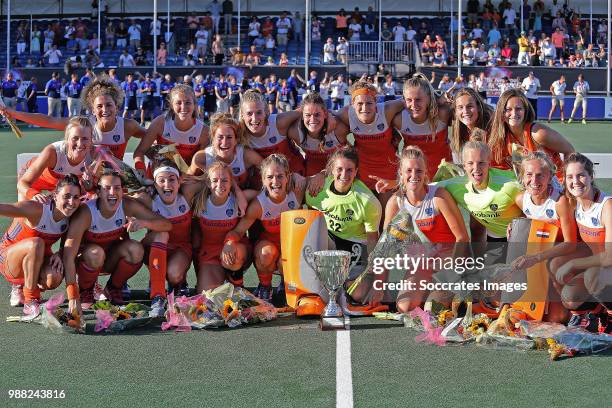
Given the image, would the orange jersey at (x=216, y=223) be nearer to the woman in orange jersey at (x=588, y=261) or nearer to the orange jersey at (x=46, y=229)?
the orange jersey at (x=46, y=229)

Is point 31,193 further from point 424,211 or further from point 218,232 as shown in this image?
point 424,211

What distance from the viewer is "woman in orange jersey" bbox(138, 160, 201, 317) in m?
5.90

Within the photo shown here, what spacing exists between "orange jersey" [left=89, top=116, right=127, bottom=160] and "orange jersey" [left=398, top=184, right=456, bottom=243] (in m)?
2.33

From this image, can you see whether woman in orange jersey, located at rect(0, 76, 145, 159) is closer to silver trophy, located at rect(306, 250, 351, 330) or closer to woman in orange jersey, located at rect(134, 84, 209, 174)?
woman in orange jersey, located at rect(134, 84, 209, 174)

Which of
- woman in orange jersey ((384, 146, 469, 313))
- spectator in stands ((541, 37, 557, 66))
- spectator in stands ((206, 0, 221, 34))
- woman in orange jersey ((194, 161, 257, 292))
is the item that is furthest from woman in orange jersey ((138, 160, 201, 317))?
spectator in stands ((206, 0, 221, 34))

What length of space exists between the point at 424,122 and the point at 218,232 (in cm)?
186

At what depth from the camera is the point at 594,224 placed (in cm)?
527

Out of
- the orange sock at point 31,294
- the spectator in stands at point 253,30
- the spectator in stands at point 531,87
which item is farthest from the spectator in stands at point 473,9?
the orange sock at point 31,294

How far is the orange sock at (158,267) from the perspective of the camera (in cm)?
585

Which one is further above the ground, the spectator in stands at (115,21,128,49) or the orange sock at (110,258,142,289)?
the spectator in stands at (115,21,128,49)

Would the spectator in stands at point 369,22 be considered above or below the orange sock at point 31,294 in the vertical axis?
above

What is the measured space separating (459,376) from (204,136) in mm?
3198

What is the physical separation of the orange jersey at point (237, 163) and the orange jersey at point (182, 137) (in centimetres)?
43

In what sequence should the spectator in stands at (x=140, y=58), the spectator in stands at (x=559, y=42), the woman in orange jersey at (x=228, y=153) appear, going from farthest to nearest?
the spectator in stands at (x=559, y=42) → the spectator in stands at (x=140, y=58) → the woman in orange jersey at (x=228, y=153)
